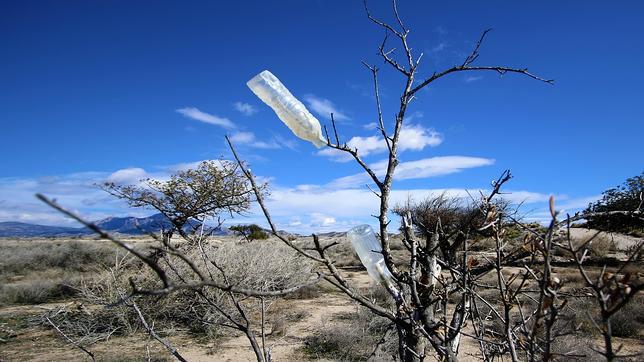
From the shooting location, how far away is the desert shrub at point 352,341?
21.0 ft

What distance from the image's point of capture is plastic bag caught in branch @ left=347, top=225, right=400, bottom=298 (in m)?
1.63

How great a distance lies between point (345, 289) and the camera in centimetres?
119

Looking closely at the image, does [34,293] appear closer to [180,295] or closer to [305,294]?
[180,295]

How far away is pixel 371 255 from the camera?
1784 mm

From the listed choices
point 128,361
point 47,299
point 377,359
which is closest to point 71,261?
point 47,299

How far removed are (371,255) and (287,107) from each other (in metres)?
0.77

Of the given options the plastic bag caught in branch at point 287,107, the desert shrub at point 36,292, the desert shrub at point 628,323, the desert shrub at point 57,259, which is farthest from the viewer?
the desert shrub at point 57,259

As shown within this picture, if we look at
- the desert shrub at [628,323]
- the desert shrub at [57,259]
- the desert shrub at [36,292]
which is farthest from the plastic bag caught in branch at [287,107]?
the desert shrub at [57,259]

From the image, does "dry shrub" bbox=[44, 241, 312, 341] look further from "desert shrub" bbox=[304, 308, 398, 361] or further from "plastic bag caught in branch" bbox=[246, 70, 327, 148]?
"plastic bag caught in branch" bbox=[246, 70, 327, 148]

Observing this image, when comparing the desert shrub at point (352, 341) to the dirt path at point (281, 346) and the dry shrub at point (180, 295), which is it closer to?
the dirt path at point (281, 346)

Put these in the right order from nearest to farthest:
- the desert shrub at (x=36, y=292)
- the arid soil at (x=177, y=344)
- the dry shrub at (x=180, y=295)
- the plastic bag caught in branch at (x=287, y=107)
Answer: the plastic bag caught in branch at (x=287, y=107)
the arid soil at (x=177, y=344)
the dry shrub at (x=180, y=295)
the desert shrub at (x=36, y=292)

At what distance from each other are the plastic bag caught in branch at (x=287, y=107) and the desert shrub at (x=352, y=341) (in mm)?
5187

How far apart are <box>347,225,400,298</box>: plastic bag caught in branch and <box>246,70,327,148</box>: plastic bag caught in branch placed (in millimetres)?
513

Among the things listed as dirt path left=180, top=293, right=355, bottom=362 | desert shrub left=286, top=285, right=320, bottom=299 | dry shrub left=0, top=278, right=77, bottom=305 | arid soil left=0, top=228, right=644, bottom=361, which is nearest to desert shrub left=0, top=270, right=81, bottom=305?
dry shrub left=0, top=278, right=77, bottom=305
